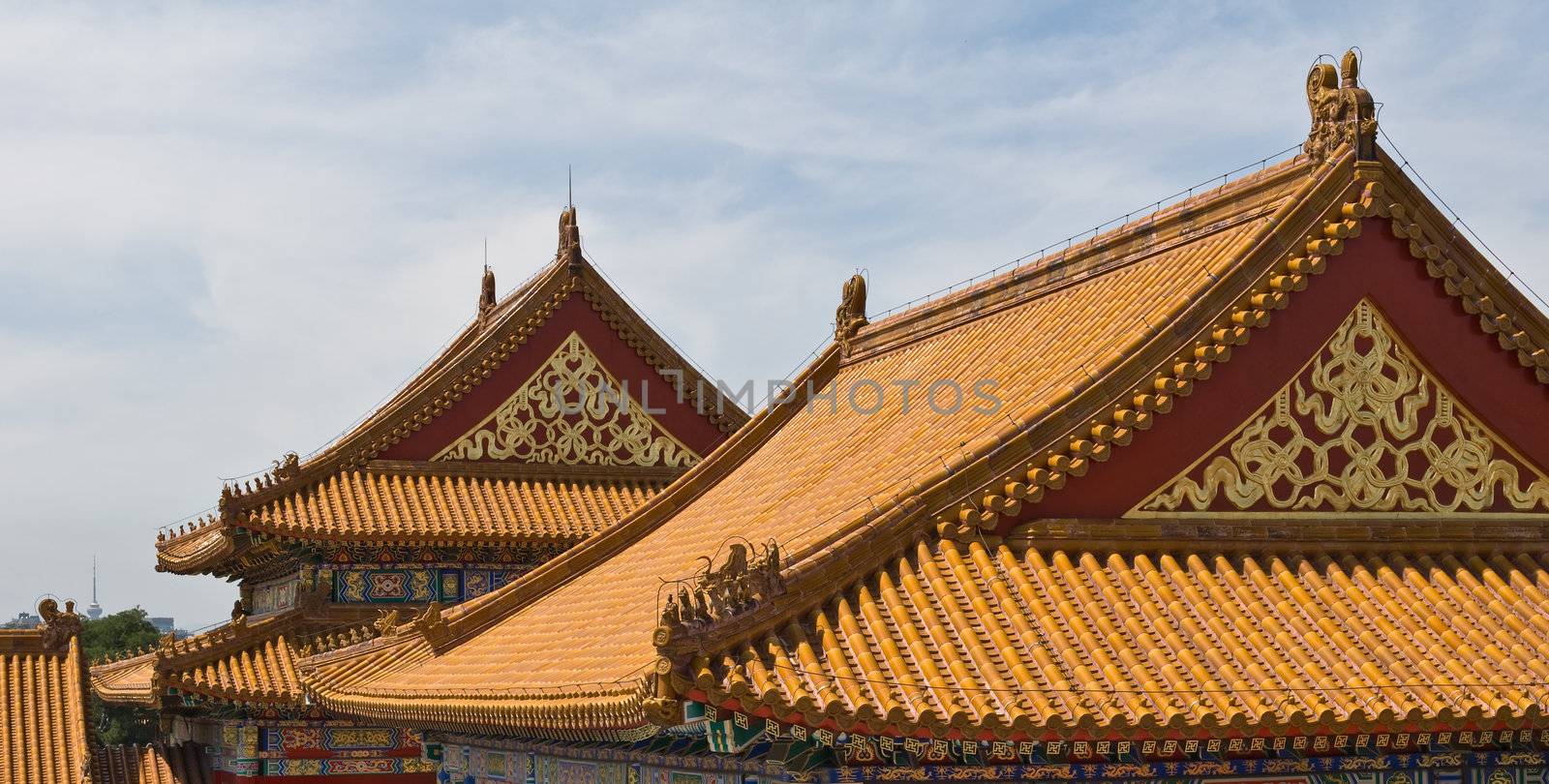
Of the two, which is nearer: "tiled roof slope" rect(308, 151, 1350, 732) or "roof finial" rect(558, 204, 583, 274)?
"tiled roof slope" rect(308, 151, 1350, 732)

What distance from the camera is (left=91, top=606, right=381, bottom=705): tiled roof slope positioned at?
77.0 ft

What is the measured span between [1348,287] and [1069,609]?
10.8 ft

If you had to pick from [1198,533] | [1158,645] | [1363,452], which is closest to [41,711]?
[1198,533]

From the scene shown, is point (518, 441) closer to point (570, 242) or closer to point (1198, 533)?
point (570, 242)

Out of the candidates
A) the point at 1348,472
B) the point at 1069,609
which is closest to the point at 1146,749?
the point at 1069,609

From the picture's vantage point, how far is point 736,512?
17.1 meters

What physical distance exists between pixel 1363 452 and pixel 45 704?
2064 centimetres

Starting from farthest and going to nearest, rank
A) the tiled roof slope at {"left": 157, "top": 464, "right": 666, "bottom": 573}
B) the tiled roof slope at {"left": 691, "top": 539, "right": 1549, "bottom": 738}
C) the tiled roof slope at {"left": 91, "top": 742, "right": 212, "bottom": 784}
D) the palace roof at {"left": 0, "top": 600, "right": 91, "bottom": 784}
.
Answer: the tiled roof slope at {"left": 91, "top": 742, "right": 212, "bottom": 784} → the palace roof at {"left": 0, "top": 600, "right": 91, "bottom": 784} → the tiled roof slope at {"left": 157, "top": 464, "right": 666, "bottom": 573} → the tiled roof slope at {"left": 691, "top": 539, "right": 1549, "bottom": 738}

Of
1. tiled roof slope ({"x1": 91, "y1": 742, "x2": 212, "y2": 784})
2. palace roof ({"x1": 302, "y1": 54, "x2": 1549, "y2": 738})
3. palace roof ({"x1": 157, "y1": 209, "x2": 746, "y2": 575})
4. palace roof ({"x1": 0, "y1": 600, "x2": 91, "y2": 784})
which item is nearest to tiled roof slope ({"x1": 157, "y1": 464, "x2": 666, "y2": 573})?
palace roof ({"x1": 157, "y1": 209, "x2": 746, "y2": 575})

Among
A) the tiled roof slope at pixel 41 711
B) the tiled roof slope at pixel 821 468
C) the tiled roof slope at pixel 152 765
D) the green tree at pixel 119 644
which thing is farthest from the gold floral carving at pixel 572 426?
the green tree at pixel 119 644

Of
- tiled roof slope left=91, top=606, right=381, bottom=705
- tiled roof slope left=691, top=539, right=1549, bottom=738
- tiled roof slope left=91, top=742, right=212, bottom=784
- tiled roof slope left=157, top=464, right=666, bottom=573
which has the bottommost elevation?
tiled roof slope left=691, top=539, right=1549, bottom=738

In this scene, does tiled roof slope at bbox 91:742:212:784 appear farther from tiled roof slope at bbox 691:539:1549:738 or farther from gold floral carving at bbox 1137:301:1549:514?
gold floral carving at bbox 1137:301:1549:514

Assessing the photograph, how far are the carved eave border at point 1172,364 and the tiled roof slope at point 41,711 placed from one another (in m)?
16.8

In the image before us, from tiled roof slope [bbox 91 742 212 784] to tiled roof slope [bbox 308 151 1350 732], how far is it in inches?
329
